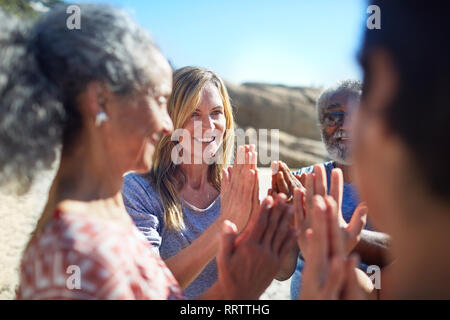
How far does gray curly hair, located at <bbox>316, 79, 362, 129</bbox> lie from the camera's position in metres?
2.83

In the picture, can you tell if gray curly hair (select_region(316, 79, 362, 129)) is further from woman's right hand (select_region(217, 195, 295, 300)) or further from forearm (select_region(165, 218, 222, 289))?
woman's right hand (select_region(217, 195, 295, 300))

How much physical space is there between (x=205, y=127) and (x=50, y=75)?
4.56 ft

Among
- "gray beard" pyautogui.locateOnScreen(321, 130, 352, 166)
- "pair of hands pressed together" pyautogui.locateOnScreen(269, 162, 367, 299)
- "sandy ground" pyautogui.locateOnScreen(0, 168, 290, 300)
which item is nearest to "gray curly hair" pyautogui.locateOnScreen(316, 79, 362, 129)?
"gray beard" pyautogui.locateOnScreen(321, 130, 352, 166)

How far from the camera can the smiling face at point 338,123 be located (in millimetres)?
2742

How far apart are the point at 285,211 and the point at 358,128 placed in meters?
0.42

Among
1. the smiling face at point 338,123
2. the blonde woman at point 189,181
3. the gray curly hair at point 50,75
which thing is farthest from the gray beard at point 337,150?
the gray curly hair at point 50,75

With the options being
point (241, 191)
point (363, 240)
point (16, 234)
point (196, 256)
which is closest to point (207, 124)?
point (241, 191)

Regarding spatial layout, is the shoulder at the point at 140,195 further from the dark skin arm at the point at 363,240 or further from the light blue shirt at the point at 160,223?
the dark skin arm at the point at 363,240

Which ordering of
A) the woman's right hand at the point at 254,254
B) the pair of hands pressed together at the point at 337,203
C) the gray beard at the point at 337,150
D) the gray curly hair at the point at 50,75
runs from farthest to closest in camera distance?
the gray beard at the point at 337,150 < the pair of hands pressed together at the point at 337,203 < the woman's right hand at the point at 254,254 < the gray curly hair at the point at 50,75

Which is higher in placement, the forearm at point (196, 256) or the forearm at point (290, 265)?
the forearm at point (196, 256)

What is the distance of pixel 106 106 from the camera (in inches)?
45.8

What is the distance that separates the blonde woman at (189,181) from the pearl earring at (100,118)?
82 centimetres

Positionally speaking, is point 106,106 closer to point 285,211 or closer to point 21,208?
point 285,211

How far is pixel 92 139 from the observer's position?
46.5 inches
